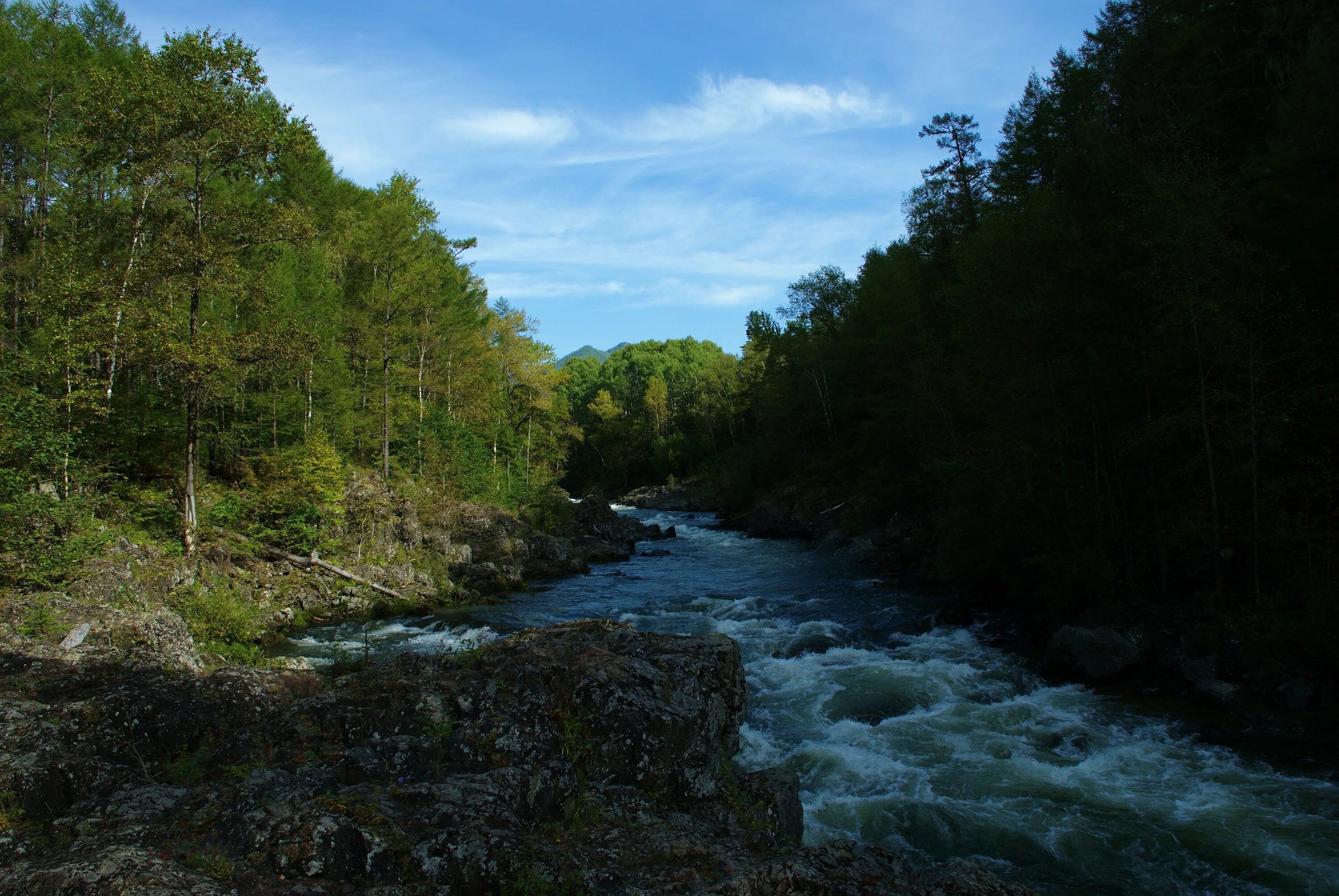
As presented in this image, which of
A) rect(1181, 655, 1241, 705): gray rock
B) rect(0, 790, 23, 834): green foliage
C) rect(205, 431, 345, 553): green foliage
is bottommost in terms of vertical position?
rect(1181, 655, 1241, 705): gray rock

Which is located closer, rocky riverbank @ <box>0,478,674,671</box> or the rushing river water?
the rushing river water

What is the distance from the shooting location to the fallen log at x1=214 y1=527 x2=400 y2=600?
Answer: 19.2 meters

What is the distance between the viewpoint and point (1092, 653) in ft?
41.9

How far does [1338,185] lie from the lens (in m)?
12.8

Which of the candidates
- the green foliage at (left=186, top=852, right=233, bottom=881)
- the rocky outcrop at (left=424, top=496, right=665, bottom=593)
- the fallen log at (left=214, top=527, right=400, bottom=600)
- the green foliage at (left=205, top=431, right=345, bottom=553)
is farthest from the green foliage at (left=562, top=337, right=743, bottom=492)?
the green foliage at (left=186, top=852, right=233, bottom=881)

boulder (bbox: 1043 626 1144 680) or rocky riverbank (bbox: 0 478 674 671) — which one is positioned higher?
rocky riverbank (bbox: 0 478 674 671)

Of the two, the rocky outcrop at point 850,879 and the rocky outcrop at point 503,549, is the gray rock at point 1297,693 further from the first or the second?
the rocky outcrop at point 503,549

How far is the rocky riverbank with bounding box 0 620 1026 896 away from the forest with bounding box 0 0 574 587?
8.38 m

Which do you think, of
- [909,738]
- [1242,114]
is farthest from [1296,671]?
[1242,114]

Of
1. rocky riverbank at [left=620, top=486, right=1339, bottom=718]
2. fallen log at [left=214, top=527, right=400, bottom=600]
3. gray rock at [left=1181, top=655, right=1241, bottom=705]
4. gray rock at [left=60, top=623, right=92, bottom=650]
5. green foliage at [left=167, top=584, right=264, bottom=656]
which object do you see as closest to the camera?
gray rock at [left=60, top=623, right=92, bottom=650]

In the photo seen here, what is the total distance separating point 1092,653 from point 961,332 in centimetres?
949

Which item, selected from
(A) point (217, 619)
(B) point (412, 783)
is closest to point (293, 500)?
(A) point (217, 619)

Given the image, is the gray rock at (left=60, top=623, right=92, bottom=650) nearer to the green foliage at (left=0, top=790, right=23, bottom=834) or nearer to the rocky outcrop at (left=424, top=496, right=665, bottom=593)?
the green foliage at (left=0, top=790, right=23, bottom=834)

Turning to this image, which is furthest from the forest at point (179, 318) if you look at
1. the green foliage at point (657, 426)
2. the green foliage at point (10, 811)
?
the green foliage at point (657, 426)
